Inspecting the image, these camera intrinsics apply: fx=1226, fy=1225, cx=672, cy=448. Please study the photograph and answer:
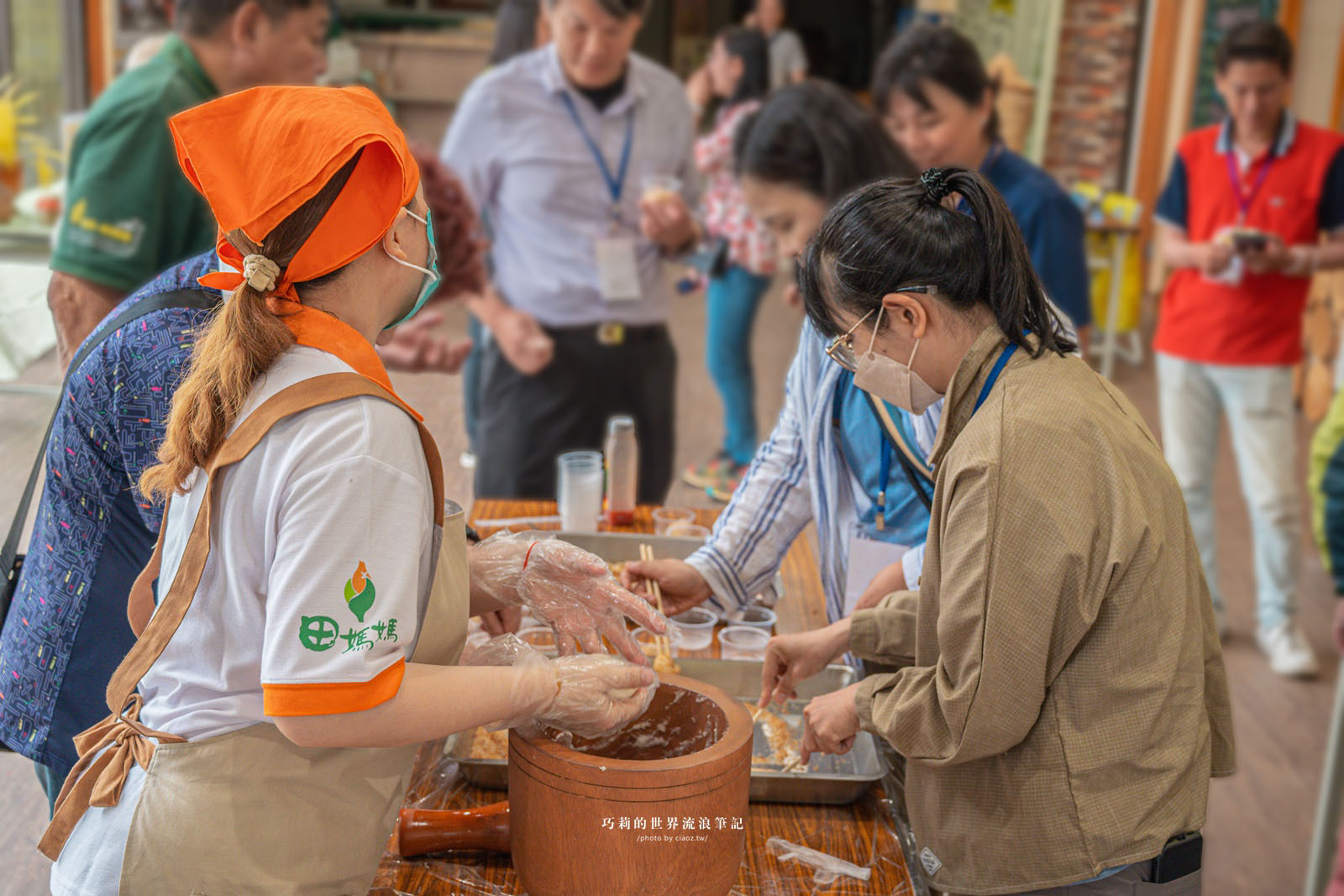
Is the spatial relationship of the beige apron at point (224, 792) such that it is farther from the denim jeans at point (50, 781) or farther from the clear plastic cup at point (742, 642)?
the clear plastic cup at point (742, 642)

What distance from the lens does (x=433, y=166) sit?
2.60 meters

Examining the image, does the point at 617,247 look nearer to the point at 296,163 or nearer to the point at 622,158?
the point at 622,158

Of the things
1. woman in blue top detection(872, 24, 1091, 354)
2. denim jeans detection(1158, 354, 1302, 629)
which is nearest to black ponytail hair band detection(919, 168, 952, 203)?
woman in blue top detection(872, 24, 1091, 354)

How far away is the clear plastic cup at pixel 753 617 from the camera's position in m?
2.12

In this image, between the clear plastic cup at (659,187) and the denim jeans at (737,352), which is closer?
the clear plastic cup at (659,187)

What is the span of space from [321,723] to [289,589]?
133 millimetres

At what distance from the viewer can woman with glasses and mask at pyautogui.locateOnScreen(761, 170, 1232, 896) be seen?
4.27 ft

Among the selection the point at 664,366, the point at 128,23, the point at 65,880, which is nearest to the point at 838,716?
the point at 65,880

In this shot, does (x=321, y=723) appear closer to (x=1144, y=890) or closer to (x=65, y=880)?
(x=65, y=880)

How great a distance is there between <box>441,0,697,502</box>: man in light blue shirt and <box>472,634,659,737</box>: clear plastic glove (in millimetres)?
2170

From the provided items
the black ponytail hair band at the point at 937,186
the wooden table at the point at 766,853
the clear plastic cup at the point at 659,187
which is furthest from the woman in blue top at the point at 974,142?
the wooden table at the point at 766,853

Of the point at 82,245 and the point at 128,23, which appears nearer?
the point at 82,245

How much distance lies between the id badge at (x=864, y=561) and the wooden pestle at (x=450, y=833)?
731 mm

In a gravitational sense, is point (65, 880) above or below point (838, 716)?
below
